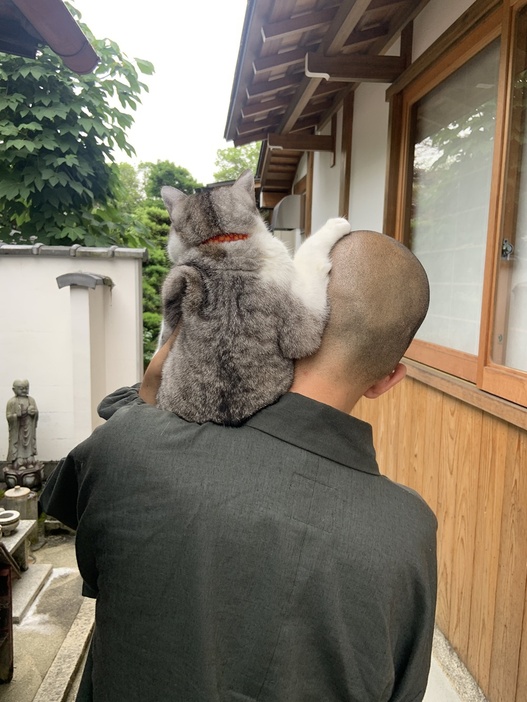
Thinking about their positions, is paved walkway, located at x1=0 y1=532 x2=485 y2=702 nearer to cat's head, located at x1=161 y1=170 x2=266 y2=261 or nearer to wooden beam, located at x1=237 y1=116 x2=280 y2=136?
cat's head, located at x1=161 y1=170 x2=266 y2=261

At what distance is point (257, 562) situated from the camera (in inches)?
33.2

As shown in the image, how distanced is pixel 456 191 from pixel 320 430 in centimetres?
262

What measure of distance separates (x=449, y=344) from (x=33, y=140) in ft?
23.2

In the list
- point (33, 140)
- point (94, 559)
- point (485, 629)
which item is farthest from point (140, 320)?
point (94, 559)

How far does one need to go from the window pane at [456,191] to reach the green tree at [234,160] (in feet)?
95.7

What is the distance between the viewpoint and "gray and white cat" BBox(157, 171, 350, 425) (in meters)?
1.15

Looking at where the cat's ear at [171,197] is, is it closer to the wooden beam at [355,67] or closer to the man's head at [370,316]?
the man's head at [370,316]

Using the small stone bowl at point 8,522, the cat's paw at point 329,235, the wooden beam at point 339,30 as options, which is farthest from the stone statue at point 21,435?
the cat's paw at point 329,235

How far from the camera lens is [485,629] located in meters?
2.42

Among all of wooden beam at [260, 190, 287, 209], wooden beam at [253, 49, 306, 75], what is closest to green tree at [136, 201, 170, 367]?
wooden beam at [260, 190, 287, 209]

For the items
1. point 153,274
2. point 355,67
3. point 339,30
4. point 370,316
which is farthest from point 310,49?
point 153,274

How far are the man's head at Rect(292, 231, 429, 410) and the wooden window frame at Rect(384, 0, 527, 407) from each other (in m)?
1.29

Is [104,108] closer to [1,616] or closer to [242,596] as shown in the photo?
[1,616]

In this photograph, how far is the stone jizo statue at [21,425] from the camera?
5551 mm
